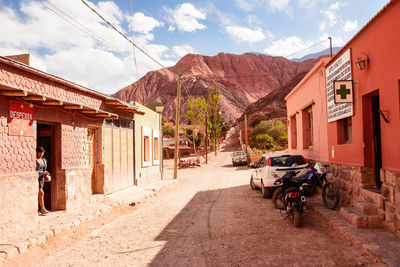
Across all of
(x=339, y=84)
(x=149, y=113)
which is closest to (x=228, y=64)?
(x=149, y=113)

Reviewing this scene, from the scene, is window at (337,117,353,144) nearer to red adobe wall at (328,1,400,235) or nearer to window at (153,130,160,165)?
red adobe wall at (328,1,400,235)

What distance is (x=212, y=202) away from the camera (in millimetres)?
10375

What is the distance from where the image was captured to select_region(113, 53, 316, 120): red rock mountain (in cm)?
10738

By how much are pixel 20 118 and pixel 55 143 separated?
1.82 m

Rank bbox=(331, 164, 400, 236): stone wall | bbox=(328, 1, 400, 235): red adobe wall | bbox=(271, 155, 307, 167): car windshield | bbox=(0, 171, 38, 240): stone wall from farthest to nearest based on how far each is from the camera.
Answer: bbox=(271, 155, 307, 167): car windshield, bbox=(0, 171, 38, 240): stone wall, bbox=(328, 1, 400, 235): red adobe wall, bbox=(331, 164, 400, 236): stone wall

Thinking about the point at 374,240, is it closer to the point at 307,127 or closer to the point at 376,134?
the point at 376,134

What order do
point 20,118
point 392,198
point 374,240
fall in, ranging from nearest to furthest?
1. point 374,240
2. point 392,198
3. point 20,118

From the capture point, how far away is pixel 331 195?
746cm

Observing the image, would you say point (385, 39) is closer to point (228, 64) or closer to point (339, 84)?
point (339, 84)

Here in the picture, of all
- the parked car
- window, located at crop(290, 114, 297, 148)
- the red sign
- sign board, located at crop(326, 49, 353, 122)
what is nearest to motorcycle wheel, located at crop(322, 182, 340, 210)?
sign board, located at crop(326, 49, 353, 122)

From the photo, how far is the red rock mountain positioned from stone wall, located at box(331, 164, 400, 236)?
89088mm

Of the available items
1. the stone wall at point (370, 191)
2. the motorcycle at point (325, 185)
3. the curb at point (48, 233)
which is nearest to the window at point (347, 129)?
the stone wall at point (370, 191)

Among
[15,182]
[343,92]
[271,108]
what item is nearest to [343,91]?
[343,92]

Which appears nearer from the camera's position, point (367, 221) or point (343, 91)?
point (367, 221)
